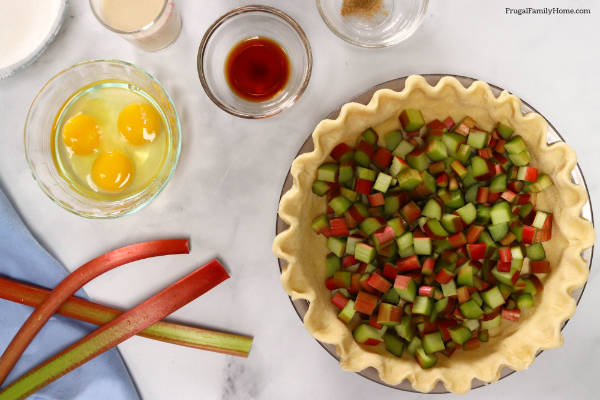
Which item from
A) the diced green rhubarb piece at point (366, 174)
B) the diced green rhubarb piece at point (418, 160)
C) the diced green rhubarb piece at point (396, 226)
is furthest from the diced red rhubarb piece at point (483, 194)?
the diced green rhubarb piece at point (366, 174)

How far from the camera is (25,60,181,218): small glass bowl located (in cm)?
225

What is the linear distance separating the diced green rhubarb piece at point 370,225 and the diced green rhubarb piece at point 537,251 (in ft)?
2.04

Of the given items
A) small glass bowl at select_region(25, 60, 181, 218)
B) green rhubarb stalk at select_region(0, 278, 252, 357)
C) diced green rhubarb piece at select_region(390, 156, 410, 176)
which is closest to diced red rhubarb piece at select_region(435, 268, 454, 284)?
diced green rhubarb piece at select_region(390, 156, 410, 176)

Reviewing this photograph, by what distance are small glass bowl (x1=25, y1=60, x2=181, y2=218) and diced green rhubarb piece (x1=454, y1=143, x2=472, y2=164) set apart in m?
1.20

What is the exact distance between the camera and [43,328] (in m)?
2.34

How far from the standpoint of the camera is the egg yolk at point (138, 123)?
227 cm

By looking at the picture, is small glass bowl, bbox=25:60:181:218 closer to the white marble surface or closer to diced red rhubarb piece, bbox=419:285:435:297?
the white marble surface

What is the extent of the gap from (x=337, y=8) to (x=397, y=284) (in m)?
1.26

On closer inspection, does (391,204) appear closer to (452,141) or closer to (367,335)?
(452,141)

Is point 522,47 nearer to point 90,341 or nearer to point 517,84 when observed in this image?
point 517,84

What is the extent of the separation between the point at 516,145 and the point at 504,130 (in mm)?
83

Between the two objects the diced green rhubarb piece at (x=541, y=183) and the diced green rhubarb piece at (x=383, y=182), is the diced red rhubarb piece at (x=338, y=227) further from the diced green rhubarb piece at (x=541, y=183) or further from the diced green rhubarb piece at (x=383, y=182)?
the diced green rhubarb piece at (x=541, y=183)

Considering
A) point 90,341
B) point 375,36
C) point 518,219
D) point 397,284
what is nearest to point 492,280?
point 518,219

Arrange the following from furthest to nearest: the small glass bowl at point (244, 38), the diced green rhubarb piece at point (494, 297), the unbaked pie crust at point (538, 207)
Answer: the small glass bowl at point (244, 38) < the diced green rhubarb piece at point (494, 297) < the unbaked pie crust at point (538, 207)
